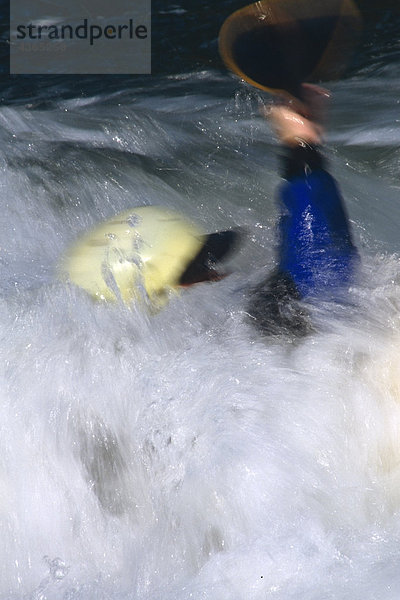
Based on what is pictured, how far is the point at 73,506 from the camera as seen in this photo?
2.45 metres

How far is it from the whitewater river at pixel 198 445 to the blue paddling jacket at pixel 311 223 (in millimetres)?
132

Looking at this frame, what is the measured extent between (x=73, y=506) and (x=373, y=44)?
4042mm

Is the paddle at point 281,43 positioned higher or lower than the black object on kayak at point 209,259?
higher

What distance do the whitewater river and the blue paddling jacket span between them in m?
0.13

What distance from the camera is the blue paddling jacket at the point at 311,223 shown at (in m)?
2.69

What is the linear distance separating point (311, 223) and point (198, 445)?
0.84 meters

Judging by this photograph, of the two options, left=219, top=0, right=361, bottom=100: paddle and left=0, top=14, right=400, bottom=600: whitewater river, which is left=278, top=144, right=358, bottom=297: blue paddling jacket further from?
left=219, top=0, right=361, bottom=100: paddle

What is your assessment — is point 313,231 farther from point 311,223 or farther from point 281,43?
point 281,43

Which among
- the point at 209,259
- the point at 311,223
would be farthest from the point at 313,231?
the point at 209,259

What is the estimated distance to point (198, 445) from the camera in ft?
8.13

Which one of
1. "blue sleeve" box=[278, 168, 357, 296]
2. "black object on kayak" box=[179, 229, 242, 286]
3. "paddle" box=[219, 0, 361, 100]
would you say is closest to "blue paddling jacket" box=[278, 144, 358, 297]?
"blue sleeve" box=[278, 168, 357, 296]

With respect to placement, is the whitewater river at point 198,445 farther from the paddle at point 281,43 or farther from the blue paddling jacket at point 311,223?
the paddle at point 281,43

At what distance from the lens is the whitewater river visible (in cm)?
235

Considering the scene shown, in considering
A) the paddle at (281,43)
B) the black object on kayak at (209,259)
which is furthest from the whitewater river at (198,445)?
the paddle at (281,43)
